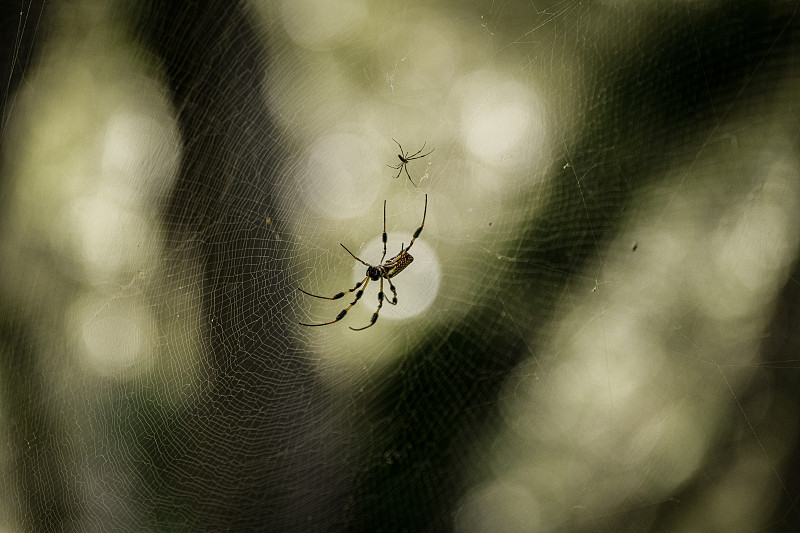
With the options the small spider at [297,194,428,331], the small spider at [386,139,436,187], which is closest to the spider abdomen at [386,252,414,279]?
the small spider at [297,194,428,331]

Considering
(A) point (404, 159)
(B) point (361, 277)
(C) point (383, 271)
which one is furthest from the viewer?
(B) point (361, 277)

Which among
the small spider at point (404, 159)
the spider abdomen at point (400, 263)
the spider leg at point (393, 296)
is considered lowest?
the spider abdomen at point (400, 263)

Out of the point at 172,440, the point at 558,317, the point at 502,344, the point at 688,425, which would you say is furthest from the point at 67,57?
the point at 688,425

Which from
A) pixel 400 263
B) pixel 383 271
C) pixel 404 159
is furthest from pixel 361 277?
pixel 404 159

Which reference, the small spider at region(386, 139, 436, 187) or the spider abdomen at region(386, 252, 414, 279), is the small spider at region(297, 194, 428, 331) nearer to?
the spider abdomen at region(386, 252, 414, 279)

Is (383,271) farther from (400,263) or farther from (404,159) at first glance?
(404,159)

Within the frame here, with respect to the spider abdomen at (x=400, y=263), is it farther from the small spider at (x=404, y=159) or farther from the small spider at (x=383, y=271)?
the small spider at (x=404, y=159)

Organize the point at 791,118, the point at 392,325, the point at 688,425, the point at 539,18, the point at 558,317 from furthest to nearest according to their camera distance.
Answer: the point at 392,325 < the point at 558,317 < the point at 688,425 < the point at 539,18 < the point at 791,118

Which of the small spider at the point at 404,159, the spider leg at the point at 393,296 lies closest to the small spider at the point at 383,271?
the spider leg at the point at 393,296

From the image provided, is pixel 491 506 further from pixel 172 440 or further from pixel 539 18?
pixel 539 18
